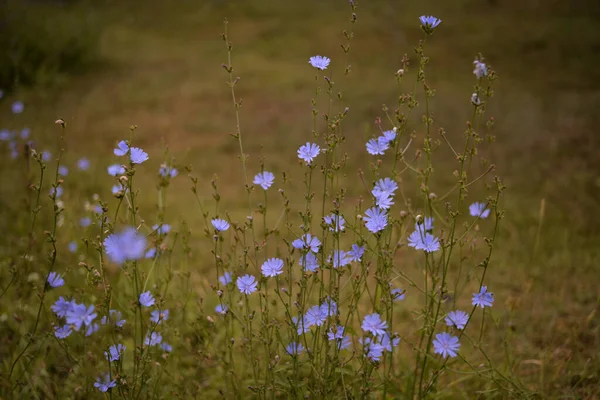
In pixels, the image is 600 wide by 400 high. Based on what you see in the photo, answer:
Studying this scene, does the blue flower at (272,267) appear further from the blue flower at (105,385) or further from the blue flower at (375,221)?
the blue flower at (105,385)

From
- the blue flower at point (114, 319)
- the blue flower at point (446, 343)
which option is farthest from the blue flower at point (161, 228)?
the blue flower at point (446, 343)

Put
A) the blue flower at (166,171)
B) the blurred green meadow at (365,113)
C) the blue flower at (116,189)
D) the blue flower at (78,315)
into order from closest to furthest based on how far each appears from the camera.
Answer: the blue flower at (116,189)
the blue flower at (78,315)
the blue flower at (166,171)
the blurred green meadow at (365,113)

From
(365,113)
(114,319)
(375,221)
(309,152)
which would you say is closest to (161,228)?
(114,319)

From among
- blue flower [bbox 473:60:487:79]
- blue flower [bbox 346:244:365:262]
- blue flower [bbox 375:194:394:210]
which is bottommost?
blue flower [bbox 346:244:365:262]

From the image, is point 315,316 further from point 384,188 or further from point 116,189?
point 116,189

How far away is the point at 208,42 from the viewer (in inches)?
245

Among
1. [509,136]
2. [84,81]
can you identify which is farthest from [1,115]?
[509,136]

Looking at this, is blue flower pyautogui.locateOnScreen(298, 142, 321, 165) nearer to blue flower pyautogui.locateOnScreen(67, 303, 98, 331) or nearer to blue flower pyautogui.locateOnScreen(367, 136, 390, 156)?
blue flower pyautogui.locateOnScreen(367, 136, 390, 156)

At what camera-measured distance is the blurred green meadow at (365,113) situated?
238 cm

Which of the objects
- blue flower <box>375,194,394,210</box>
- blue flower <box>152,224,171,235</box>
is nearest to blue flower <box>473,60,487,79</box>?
blue flower <box>375,194,394,210</box>

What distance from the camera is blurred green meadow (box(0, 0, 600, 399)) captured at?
238 cm

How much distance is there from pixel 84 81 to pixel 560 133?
4236mm

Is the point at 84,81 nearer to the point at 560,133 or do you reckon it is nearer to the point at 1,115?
the point at 1,115

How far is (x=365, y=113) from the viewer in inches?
162
